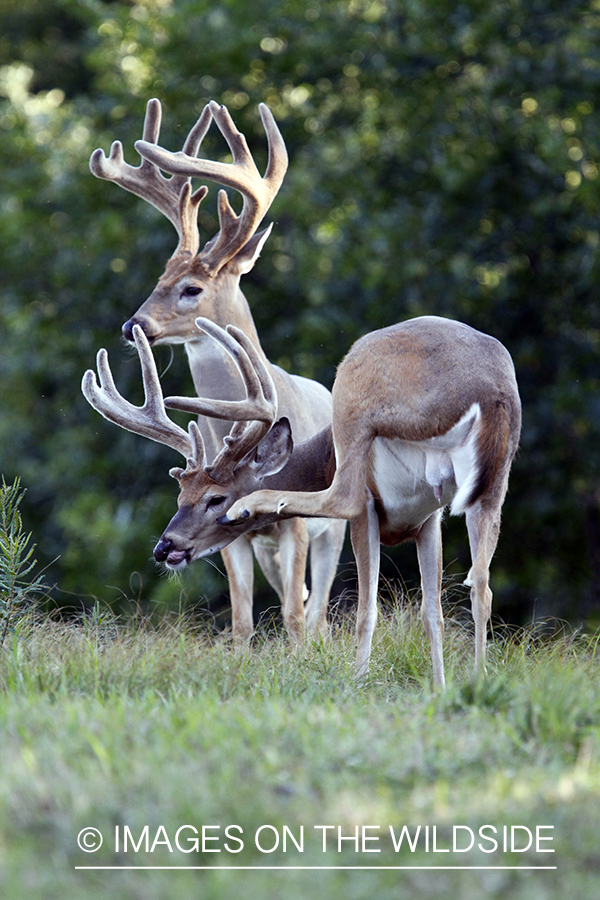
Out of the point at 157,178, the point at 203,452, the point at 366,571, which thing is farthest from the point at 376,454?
the point at 157,178

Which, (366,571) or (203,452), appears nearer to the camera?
(366,571)

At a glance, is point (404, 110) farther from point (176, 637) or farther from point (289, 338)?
point (176, 637)

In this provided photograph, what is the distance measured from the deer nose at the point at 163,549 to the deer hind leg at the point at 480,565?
A: 1762mm

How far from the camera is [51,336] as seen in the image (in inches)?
581

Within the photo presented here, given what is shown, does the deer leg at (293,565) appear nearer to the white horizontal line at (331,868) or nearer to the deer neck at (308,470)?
the deer neck at (308,470)

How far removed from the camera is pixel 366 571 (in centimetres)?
573

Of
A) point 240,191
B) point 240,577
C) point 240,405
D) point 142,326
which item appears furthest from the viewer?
point 240,191

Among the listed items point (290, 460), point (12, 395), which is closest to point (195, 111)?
point (12, 395)

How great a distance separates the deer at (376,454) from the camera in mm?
5117

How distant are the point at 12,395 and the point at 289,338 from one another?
4197 millimetres

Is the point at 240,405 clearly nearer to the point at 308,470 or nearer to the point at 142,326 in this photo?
the point at 308,470

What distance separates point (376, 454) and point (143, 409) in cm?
155

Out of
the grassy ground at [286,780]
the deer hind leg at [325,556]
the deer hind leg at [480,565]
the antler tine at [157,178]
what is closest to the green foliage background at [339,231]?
the deer hind leg at [325,556]

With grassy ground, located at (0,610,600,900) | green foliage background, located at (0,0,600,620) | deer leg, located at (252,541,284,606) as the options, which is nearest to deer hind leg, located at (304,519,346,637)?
deer leg, located at (252,541,284,606)
